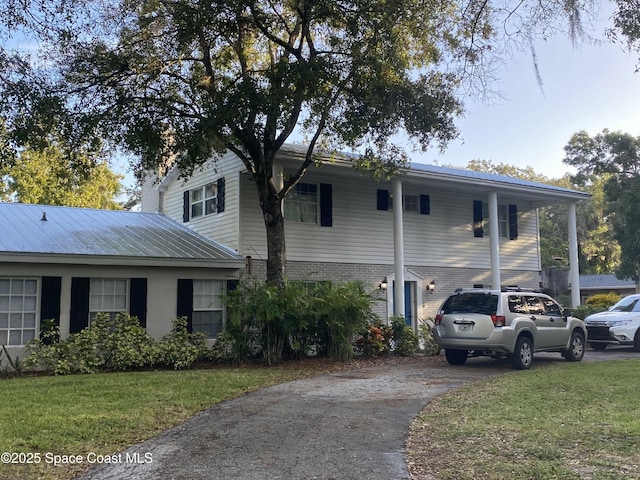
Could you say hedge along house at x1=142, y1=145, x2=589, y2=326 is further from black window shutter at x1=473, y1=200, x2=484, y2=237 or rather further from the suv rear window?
the suv rear window

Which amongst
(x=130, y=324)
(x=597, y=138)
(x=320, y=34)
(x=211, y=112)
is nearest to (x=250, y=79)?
(x=211, y=112)

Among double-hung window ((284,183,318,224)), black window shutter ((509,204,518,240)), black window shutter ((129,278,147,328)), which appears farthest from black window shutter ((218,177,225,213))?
black window shutter ((509,204,518,240))

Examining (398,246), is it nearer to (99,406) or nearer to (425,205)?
(425,205)

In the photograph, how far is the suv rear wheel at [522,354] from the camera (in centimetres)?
1219

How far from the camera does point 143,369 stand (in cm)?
1297

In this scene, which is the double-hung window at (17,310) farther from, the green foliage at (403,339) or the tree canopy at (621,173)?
the tree canopy at (621,173)

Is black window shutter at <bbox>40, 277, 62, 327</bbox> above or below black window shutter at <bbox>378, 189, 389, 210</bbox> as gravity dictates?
below

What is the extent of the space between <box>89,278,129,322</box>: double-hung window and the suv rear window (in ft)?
24.7

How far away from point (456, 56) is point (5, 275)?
10255mm

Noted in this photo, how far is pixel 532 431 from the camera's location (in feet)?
22.1

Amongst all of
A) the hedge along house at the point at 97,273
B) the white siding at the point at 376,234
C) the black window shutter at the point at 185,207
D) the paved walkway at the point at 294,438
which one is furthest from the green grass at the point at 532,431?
the black window shutter at the point at 185,207

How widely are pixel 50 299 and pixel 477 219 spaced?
46.7ft

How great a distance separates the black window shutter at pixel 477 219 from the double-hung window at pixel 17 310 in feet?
47.0

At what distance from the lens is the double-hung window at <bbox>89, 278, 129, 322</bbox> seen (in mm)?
14039
